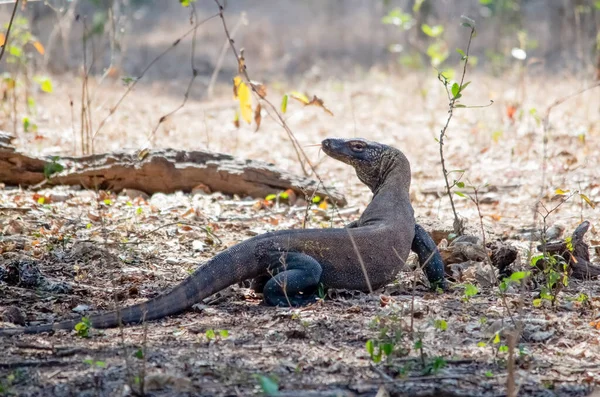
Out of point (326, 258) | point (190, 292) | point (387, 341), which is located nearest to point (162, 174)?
point (326, 258)

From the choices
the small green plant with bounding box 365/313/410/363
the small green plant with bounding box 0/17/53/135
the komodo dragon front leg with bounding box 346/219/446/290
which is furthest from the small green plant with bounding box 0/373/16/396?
the small green plant with bounding box 0/17/53/135

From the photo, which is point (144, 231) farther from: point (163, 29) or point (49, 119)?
point (163, 29)

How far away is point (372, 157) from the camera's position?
5.00 meters

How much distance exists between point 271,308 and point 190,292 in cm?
43

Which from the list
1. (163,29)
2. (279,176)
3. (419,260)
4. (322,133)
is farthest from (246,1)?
(419,260)

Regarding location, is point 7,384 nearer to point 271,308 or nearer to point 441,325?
point 271,308

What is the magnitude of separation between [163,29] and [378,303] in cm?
1842

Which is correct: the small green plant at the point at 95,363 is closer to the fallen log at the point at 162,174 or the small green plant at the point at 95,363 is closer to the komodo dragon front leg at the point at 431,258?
the komodo dragon front leg at the point at 431,258

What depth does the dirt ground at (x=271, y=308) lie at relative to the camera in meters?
3.04

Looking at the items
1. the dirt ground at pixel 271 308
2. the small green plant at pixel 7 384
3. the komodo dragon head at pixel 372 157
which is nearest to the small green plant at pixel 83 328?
the dirt ground at pixel 271 308

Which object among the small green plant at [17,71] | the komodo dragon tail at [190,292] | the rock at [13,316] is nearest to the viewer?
the komodo dragon tail at [190,292]

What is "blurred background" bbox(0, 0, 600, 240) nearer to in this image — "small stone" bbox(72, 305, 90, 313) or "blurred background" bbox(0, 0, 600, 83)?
"blurred background" bbox(0, 0, 600, 83)

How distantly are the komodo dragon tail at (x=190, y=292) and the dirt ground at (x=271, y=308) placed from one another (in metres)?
0.06

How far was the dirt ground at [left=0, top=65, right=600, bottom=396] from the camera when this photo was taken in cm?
304
